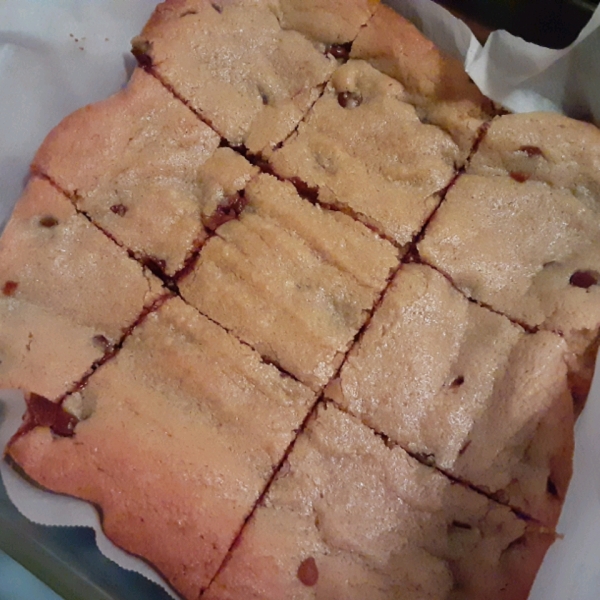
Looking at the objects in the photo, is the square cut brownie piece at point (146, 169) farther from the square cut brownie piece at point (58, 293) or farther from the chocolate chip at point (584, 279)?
the chocolate chip at point (584, 279)

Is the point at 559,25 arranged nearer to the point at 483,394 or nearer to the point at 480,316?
the point at 480,316

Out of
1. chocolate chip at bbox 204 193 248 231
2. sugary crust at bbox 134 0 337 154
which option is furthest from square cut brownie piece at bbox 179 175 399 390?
sugary crust at bbox 134 0 337 154

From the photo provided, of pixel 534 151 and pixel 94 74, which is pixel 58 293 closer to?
pixel 94 74

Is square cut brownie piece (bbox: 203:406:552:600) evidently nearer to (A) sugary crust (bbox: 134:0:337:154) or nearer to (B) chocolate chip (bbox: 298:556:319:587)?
(B) chocolate chip (bbox: 298:556:319:587)

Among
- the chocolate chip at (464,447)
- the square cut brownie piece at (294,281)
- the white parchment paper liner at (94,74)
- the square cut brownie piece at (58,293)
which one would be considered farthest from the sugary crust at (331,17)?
the chocolate chip at (464,447)

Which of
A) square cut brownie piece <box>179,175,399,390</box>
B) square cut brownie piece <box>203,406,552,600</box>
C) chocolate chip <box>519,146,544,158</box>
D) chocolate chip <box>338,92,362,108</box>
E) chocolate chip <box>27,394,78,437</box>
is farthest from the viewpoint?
chocolate chip <box>338,92,362,108</box>

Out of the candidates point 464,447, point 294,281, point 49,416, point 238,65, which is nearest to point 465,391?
point 464,447
